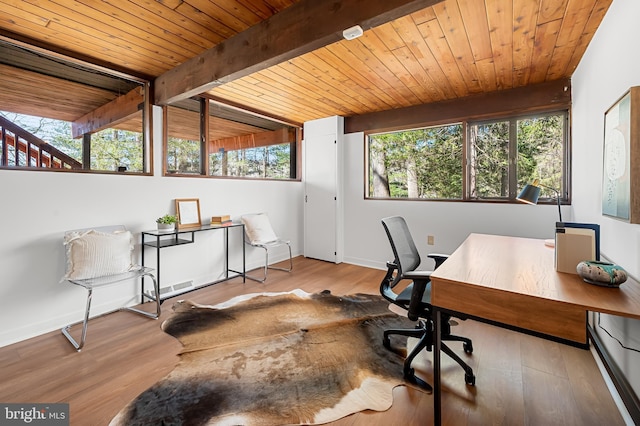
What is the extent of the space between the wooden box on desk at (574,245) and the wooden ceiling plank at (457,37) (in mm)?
1535

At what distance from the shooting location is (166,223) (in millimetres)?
2887

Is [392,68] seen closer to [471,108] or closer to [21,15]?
[471,108]

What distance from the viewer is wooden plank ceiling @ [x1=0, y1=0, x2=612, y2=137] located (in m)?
1.89

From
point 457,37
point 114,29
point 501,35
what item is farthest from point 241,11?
point 501,35

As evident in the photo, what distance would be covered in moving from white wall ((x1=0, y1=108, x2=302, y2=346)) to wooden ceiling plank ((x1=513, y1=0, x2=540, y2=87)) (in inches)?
132

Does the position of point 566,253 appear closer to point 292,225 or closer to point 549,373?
point 549,373

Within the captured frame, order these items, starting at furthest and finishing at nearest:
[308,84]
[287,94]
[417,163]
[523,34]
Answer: [417,163], [287,94], [308,84], [523,34]

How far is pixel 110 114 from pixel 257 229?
2.01 metres

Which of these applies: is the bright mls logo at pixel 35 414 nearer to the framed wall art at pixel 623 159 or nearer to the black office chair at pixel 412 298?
the black office chair at pixel 412 298

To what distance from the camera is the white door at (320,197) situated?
4.55 m

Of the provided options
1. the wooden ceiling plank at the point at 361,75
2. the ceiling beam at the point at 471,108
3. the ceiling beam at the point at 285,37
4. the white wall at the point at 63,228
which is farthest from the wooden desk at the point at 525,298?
the white wall at the point at 63,228

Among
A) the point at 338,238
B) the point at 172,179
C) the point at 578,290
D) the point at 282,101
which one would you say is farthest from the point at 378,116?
the point at 578,290

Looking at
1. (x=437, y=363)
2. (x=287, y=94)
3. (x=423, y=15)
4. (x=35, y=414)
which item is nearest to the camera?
(x=437, y=363)

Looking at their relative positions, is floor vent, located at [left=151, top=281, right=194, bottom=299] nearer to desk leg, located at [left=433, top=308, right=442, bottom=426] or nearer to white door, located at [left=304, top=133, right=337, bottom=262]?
white door, located at [left=304, top=133, right=337, bottom=262]
